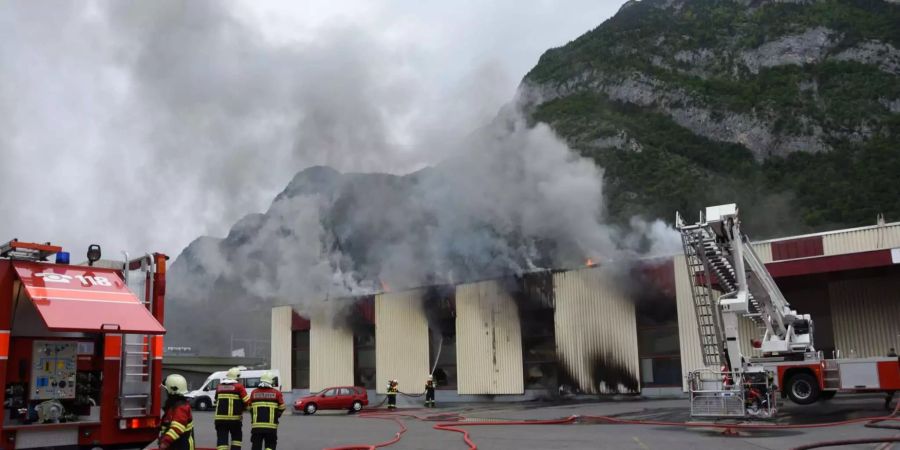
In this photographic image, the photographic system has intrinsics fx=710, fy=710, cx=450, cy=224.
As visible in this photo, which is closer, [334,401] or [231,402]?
[231,402]

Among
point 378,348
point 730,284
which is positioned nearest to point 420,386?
point 378,348

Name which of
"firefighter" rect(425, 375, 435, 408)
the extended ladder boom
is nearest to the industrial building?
"firefighter" rect(425, 375, 435, 408)

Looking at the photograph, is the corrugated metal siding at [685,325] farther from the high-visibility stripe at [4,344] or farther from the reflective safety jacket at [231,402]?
the high-visibility stripe at [4,344]

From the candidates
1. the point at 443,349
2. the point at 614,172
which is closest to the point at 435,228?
the point at 443,349

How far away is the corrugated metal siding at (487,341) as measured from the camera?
103 ft

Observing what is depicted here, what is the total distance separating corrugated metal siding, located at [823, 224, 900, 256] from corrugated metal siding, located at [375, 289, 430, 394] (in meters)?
17.7

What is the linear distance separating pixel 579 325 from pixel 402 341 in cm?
932

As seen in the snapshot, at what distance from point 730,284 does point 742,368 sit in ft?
8.71

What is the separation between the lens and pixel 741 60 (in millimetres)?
102438

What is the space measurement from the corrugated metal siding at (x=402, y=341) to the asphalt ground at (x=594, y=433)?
38.4 ft

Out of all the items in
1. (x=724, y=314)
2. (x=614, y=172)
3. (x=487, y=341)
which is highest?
(x=614, y=172)

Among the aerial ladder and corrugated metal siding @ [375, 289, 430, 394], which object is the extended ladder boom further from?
corrugated metal siding @ [375, 289, 430, 394]

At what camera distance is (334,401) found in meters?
28.5

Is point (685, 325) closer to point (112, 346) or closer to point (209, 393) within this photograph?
point (209, 393)
